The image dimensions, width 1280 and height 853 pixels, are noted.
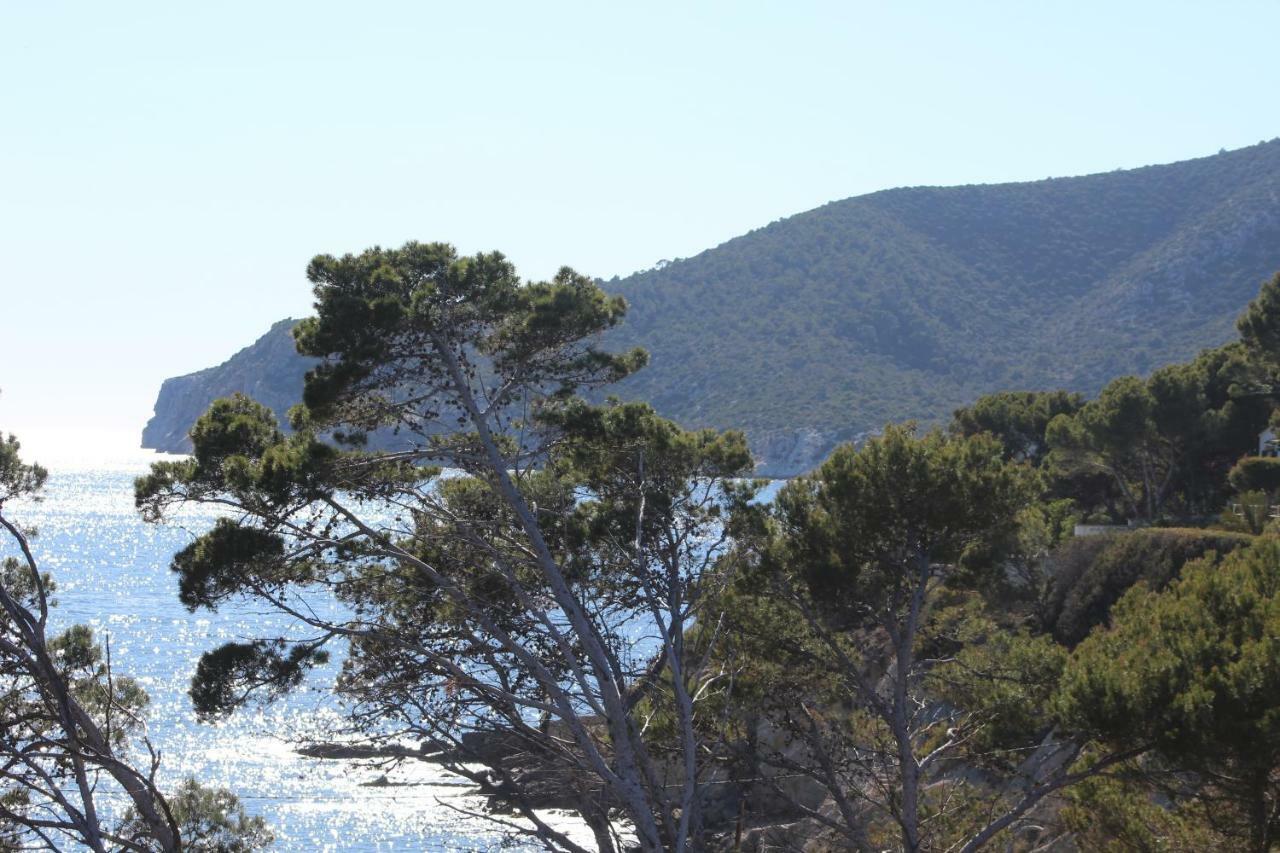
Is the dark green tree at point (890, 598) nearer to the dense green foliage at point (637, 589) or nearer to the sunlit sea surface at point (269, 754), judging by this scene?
the dense green foliage at point (637, 589)

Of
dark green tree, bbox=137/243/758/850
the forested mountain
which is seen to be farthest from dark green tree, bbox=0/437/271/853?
the forested mountain

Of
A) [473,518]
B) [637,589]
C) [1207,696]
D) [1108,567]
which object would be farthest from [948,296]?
Answer: [1207,696]

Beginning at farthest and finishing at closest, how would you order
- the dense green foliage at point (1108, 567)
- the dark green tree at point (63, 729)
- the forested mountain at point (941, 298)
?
the forested mountain at point (941, 298) < the dense green foliage at point (1108, 567) < the dark green tree at point (63, 729)

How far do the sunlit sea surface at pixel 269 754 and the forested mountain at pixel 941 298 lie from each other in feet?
162

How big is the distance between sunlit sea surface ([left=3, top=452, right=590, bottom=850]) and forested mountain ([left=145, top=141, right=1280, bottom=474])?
49407mm

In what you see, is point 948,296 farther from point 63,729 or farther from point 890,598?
point 63,729

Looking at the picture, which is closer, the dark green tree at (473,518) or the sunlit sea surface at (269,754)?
the dark green tree at (473,518)

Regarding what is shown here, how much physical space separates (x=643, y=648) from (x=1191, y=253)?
97.7m

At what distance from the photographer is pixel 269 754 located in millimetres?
42625

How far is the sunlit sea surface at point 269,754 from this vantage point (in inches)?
1267

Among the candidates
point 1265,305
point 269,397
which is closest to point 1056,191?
point 269,397

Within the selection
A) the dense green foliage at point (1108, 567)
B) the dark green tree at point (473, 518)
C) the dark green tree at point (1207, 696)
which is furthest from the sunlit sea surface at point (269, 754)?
the dense green foliage at point (1108, 567)

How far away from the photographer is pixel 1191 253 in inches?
4557

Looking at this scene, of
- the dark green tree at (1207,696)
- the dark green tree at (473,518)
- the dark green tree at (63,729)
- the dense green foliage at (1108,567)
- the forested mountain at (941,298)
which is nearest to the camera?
the dark green tree at (63,729)
